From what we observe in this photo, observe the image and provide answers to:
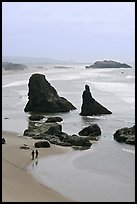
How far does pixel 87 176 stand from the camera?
72.6 ft

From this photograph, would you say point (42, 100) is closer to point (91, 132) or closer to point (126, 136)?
point (91, 132)

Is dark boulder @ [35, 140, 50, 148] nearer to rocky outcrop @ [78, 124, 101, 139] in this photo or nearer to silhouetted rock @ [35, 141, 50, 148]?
silhouetted rock @ [35, 141, 50, 148]

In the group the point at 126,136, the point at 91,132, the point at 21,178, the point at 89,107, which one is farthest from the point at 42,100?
the point at 21,178

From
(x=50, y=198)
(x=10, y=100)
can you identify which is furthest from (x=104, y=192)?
(x=10, y=100)

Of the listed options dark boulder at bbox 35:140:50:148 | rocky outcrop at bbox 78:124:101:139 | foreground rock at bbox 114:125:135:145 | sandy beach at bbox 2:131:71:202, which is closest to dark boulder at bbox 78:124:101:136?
rocky outcrop at bbox 78:124:101:139

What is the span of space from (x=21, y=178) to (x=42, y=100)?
3369 centimetres

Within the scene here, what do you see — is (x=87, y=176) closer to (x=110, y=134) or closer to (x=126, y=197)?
(x=126, y=197)

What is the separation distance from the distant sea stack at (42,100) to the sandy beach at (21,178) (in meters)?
21.1

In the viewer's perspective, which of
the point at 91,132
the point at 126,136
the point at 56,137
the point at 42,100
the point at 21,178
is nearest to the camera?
the point at 21,178

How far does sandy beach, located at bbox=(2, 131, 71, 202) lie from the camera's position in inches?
682

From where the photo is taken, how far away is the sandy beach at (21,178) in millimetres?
17328

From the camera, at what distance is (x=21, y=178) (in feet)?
68.9

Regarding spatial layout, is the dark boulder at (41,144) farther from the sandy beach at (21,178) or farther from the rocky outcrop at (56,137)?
the rocky outcrop at (56,137)

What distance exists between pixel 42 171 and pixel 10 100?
45.2 metres
